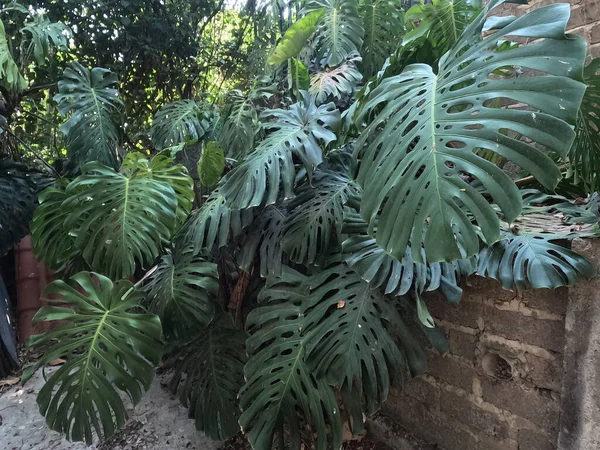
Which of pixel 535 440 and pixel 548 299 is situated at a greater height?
pixel 548 299

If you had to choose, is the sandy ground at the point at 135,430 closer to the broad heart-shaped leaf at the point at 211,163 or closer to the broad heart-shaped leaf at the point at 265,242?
the broad heart-shaped leaf at the point at 265,242

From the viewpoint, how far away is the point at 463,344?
3.90 ft

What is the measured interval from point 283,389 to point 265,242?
428 mm

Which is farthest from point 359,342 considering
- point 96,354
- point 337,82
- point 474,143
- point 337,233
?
point 337,82

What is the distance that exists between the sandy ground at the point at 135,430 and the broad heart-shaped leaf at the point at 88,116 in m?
1.09

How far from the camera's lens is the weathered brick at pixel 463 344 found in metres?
1.16

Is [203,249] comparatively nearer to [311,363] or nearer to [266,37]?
[311,363]

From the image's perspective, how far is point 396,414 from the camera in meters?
1.41

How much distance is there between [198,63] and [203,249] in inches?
92.9

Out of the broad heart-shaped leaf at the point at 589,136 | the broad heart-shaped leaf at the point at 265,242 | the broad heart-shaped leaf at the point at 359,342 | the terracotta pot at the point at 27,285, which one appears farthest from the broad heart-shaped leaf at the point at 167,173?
the terracotta pot at the point at 27,285

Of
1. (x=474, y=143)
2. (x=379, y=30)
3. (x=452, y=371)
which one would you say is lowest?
(x=452, y=371)

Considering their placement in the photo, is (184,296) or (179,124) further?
(179,124)

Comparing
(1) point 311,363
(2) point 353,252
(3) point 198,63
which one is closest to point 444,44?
(2) point 353,252

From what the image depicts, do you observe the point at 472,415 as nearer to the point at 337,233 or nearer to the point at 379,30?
the point at 337,233
